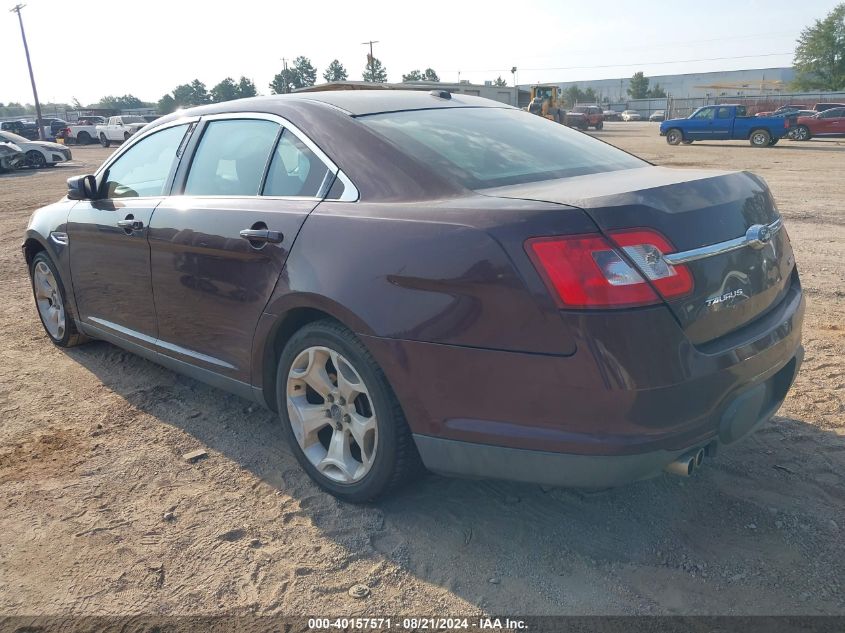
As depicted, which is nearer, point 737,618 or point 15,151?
point 737,618

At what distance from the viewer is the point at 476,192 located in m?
2.57

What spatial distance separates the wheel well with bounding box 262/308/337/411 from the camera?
9.50 ft

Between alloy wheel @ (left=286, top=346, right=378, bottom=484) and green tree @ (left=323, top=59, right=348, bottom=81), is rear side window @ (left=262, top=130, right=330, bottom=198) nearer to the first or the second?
alloy wheel @ (left=286, top=346, right=378, bottom=484)

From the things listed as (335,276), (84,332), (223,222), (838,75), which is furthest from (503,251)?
(838,75)

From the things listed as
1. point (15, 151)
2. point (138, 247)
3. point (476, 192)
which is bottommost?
point (15, 151)

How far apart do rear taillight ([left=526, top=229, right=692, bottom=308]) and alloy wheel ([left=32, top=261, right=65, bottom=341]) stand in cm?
393

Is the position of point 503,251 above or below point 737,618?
above

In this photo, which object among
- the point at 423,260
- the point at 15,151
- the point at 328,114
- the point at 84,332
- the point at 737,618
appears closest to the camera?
the point at 737,618

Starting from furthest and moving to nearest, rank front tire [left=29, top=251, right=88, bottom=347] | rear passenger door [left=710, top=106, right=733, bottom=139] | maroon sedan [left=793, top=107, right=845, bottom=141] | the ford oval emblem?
maroon sedan [left=793, top=107, right=845, bottom=141], rear passenger door [left=710, top=106, right=733, bottom=139], front tire [left=29, top=251, right=88, bottom=347], the ford oval emblem

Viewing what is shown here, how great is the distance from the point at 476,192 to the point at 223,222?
1.28 metres

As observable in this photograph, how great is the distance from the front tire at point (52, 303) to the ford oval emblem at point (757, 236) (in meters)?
4.19

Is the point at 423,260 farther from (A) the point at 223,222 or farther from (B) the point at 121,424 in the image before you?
(B) the point at 121,424

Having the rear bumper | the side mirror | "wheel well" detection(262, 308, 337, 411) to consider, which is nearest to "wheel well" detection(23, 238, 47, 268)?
the side mirror

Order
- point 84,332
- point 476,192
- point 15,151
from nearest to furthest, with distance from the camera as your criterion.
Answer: point 476,192 < point 84,332 < point 15,151
